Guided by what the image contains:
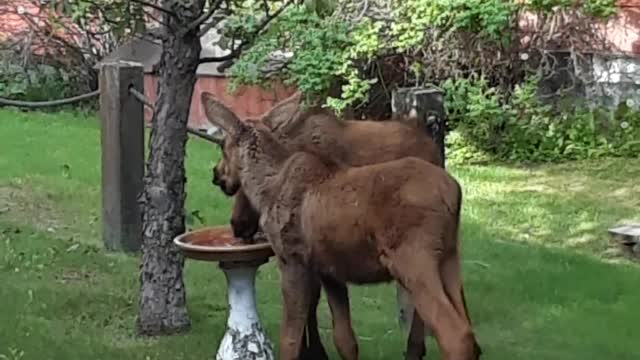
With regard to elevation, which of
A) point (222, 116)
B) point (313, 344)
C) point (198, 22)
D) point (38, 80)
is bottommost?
point (313, 344)

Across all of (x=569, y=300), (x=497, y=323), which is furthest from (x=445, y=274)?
(x=569, y=300)

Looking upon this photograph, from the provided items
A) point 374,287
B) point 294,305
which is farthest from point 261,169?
point 374,287

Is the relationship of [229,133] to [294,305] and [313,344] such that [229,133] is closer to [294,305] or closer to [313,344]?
[294,305]

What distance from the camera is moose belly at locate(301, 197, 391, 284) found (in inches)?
221

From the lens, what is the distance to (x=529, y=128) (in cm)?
1510

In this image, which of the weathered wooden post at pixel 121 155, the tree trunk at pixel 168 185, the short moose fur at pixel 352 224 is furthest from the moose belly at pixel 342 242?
the weathered wooden post at pixel 121 155

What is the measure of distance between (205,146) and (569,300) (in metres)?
7.73

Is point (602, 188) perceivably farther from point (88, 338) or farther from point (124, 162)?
point (88, 338)

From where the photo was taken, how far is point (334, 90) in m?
15.2

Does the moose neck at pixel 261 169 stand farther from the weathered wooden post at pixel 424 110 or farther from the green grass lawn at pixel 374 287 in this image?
the green grass lawn at pixel 374 287

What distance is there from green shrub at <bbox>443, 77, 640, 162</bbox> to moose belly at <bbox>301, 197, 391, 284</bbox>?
9082 mm

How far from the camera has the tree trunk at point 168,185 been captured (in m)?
6.88

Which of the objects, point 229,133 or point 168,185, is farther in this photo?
point 168,185

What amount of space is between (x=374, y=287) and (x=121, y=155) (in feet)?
6.96
